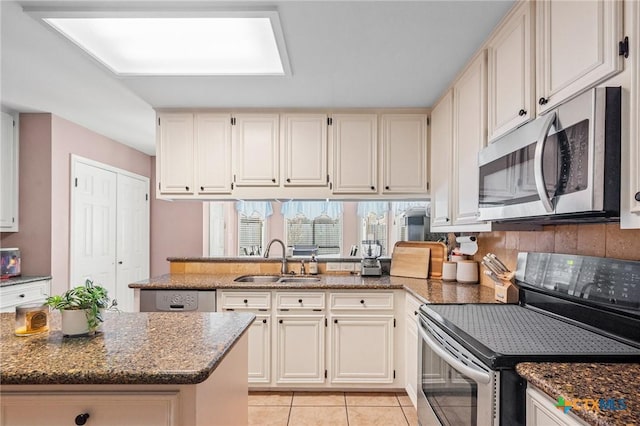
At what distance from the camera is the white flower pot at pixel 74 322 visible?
1233 millimetres

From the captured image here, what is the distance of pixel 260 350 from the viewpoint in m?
2.62

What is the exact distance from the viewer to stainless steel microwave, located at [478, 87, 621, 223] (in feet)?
3.28

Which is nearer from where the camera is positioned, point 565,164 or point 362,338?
point 565,164

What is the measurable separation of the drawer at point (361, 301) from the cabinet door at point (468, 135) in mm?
761

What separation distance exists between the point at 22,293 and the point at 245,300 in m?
2.01

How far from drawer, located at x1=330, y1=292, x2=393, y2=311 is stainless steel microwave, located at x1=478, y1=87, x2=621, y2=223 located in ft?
3.96

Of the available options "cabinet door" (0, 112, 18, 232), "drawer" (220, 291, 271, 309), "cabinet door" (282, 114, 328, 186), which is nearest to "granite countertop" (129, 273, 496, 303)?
"drawer" (220, 291, 271, 309)

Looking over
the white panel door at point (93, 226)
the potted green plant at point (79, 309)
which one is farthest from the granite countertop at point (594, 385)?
the white panel door at point (93, 226)

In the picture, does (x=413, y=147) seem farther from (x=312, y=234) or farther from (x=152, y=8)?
(x=312, y=234)

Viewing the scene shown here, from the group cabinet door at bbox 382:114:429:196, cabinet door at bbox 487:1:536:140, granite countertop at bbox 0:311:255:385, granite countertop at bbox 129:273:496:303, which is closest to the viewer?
granite countertop at bbox 0:311:255:385

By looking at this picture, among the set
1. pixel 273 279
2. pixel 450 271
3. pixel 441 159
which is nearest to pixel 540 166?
pixel 441 159

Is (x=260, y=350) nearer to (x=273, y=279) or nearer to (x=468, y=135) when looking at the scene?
(x=273, y=279)

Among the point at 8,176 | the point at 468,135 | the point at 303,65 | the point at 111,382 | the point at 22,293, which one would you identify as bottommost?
the point at 22,293

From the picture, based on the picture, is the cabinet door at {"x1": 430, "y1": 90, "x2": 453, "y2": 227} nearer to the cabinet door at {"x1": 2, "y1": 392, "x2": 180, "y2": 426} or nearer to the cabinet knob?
the cabinet door at {"x1": 2, "y1": 392, "x2": 180, "y2": 426}
